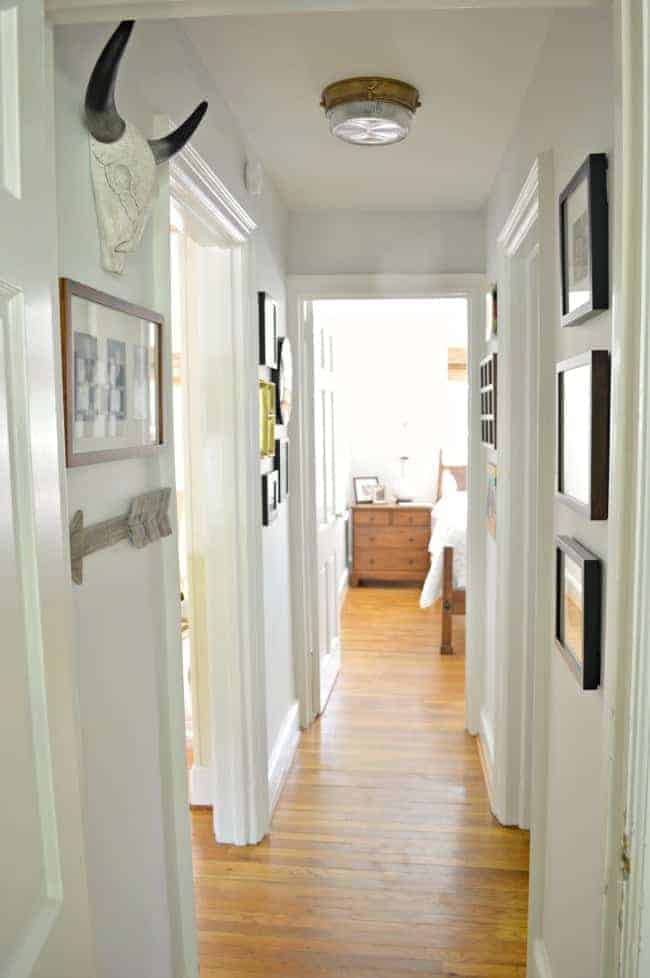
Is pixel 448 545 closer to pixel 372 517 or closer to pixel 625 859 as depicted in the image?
pixel 372 517

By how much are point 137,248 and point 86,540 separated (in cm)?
61

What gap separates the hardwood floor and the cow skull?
1868 millimetres

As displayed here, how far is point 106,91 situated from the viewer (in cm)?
124

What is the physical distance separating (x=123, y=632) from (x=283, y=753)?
198 centimetres

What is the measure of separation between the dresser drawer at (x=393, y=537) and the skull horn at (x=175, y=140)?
17.2 feet

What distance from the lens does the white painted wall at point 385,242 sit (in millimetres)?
3537

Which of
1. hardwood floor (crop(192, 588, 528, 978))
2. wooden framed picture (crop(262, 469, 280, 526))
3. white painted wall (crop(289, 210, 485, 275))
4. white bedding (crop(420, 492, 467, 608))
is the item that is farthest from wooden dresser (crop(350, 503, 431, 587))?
wooden framed picture (crop(262, 469, 280, 526))

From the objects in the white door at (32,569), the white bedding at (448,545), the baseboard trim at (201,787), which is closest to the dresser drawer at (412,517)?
the white bedding at (448,545)

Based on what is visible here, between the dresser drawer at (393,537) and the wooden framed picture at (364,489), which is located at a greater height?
the wooden framed picture at (364,489)

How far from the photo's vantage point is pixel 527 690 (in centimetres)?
275

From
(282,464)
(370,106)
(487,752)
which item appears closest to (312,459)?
(282,464)

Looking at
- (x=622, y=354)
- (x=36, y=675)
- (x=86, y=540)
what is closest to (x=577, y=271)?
(x=622, y=354)

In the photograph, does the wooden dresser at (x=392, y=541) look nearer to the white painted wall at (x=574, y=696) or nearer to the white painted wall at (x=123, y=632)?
the white painted wall at (x=574, y=696)

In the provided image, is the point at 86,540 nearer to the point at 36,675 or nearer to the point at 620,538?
the point at 36,675
